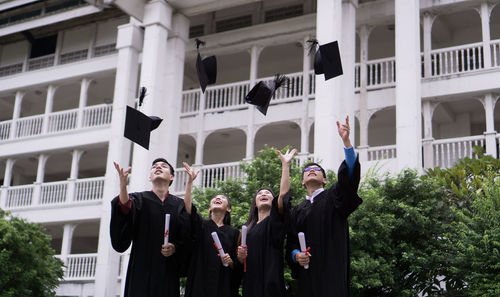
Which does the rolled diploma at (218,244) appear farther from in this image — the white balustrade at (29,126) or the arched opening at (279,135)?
the white balustrade at (29,126)

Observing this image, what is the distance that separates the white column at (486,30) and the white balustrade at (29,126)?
17800 millimetres

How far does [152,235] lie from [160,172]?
2.15 feet

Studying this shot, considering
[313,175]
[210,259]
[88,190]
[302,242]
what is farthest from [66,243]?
[302,242]

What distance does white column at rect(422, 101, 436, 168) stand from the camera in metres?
20.0

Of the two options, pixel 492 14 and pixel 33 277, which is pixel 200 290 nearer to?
pixel 33 277

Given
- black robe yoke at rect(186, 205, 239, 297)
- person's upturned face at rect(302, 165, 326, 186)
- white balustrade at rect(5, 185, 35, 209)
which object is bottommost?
black robe yoke at rect(186, 205, 239, 297)

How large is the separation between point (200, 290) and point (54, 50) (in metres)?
25.1

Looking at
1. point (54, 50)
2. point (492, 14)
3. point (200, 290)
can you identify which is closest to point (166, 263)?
point (200, 290)

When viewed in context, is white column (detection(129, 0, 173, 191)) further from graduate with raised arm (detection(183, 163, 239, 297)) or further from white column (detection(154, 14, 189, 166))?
graduate with raised arm (detection(183, 163, 239, 297))

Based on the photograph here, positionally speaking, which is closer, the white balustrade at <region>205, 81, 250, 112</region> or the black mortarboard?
the black mortarboard

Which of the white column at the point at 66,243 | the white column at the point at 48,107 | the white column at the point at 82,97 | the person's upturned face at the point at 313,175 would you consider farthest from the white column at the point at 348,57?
the white column at the point at 48,107

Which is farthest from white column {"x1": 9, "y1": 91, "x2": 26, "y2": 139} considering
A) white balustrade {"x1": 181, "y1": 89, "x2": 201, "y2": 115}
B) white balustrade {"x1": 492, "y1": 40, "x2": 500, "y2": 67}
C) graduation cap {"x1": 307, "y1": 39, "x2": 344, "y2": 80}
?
graduation cap {"x1": 307, "y1": 39, "x2": 344, "y2": 80}

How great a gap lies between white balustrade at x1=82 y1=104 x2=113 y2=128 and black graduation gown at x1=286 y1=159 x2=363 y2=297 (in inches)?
820

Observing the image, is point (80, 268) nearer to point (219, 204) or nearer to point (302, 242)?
point (219, 204)
